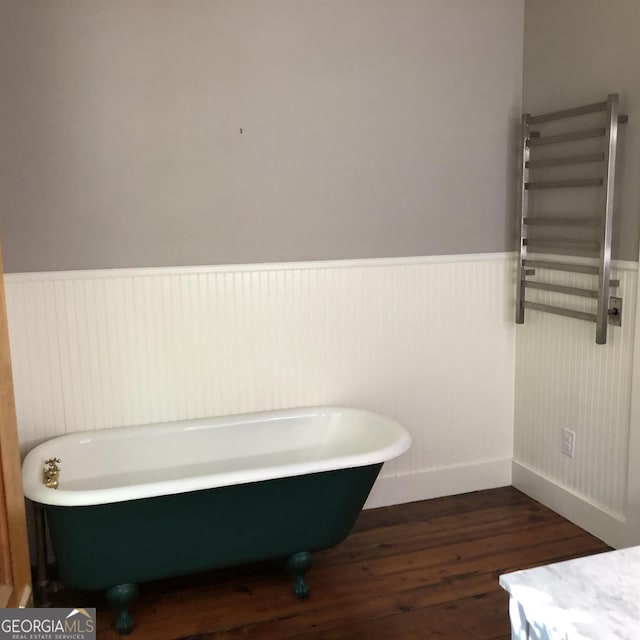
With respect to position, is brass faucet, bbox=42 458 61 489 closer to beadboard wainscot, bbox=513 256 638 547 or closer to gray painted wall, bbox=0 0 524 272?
gray painted wall, bbox=0 0 524 272

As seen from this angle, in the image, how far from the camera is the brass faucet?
237cm

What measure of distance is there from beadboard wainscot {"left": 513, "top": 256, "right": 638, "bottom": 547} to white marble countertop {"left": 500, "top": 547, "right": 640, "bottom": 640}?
1.47 m

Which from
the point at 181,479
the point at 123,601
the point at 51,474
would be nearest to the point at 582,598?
the point at 181,479

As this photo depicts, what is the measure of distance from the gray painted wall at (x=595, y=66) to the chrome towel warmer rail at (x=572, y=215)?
0.23 ft

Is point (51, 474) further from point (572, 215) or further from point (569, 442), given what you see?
point (572, 215)

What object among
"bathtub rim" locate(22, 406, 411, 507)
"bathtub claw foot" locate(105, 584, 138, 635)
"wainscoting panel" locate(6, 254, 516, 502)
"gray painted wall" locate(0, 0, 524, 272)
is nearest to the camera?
"bathtub rim" locate(22, 406, 411, 507)

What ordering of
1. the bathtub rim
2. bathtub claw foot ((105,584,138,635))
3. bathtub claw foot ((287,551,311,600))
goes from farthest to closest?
bathtub claw foot ((287,551,311,600)) → bathtub claw foot ((105,584,138,635)) → the bathtub rim

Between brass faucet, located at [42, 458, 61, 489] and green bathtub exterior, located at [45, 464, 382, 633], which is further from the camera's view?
brass faucet, located at [42, 458, 61, 489]

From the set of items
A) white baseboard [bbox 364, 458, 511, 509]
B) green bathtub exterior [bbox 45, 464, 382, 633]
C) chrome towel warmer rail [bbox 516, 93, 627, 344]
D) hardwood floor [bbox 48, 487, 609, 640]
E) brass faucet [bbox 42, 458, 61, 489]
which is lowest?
hardwood floor [bbox 48, 487, 609, 640]

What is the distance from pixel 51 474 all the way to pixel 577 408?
2.09 metres

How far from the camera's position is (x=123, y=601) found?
2279 mm

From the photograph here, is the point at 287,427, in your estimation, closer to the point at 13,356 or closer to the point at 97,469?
the point at 97,469

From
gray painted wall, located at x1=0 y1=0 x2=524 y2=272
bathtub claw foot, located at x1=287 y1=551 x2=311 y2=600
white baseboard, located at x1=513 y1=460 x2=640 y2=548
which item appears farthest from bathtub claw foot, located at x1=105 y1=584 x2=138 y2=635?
white baseboard, located at x1=513 y1=460 x2=640 y2=548

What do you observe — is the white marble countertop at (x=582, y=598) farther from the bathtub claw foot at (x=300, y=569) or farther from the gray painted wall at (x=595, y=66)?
the gray painted wall at (x=595, y=66)
